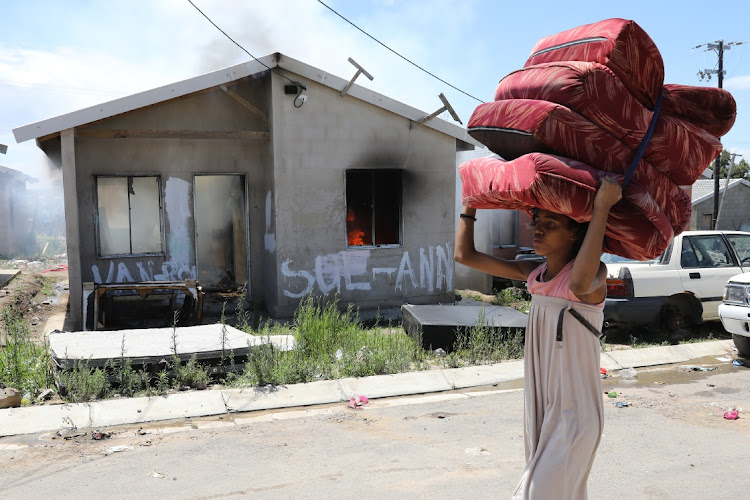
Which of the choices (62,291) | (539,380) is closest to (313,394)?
(539,380)

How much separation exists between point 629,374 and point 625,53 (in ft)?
19.6

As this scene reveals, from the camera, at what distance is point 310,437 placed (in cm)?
553

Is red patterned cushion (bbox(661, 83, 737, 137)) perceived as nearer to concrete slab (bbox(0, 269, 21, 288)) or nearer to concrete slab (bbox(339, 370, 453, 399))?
concrete slab (bbox(339, 370, 453, 399))

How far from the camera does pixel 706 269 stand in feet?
31.1

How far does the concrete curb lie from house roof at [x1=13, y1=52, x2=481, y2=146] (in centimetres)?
521

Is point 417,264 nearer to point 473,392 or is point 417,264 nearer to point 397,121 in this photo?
point 397,121

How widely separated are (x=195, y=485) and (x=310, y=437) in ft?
4.11

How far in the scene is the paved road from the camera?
4.42 m

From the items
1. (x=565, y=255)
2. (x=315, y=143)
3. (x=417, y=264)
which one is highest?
(x=315, y=143)

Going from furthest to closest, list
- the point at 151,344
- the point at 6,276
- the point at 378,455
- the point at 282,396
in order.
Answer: the point at 6,276, the point at 151,344, the point at 282,396, the point at 378,455

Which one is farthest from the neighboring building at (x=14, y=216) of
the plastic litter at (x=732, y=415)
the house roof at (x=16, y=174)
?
the plastic litter at (x=732, y=415)

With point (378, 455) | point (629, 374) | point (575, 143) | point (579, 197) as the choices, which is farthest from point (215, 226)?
point (579, 197)

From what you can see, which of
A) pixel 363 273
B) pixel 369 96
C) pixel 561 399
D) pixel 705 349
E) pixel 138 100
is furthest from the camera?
pixel 363 273

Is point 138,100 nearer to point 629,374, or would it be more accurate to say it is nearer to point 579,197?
point 629,374
